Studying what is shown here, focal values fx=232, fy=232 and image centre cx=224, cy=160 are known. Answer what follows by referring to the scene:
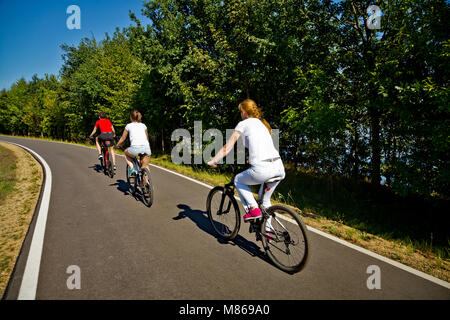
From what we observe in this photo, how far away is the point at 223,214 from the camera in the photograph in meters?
4.23

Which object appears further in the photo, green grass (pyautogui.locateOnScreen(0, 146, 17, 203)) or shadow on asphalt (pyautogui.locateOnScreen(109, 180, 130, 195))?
shadow on asphalt (pyautogui.locateOnScreen(109, 180, 130, 195))

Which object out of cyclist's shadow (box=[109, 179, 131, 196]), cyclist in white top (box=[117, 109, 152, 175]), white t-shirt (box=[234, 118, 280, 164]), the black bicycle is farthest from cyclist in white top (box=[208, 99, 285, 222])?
cyclist's shadow (box=[109, 179, 131, 196])

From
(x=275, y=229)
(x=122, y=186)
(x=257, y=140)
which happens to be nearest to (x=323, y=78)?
(x=257, y=140)

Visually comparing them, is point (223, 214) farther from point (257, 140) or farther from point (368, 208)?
point (368, 208)

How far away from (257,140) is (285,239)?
1475mm

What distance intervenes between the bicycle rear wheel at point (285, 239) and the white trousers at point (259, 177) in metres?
0.28

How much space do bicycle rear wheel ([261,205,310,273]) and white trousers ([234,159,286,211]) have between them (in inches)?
11.1

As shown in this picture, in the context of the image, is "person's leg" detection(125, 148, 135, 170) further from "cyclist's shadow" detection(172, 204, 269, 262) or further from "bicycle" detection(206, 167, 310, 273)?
"bicycle" detection(206, 167, 310, 273)

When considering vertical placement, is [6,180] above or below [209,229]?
above

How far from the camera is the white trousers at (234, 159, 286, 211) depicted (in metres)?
3.24

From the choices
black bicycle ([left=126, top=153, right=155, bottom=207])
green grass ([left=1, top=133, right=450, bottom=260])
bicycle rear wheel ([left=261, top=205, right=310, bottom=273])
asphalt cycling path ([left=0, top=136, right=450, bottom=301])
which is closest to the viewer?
asphalt cycling path ([left=0, top=136, right=450, bottom=301])

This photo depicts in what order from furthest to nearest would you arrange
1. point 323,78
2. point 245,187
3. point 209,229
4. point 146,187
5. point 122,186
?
point 323,78, point 122,186, point 146,187, point 209,229, point 245,187

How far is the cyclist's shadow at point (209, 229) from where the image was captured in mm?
3764

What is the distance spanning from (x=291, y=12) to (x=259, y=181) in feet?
29.4
